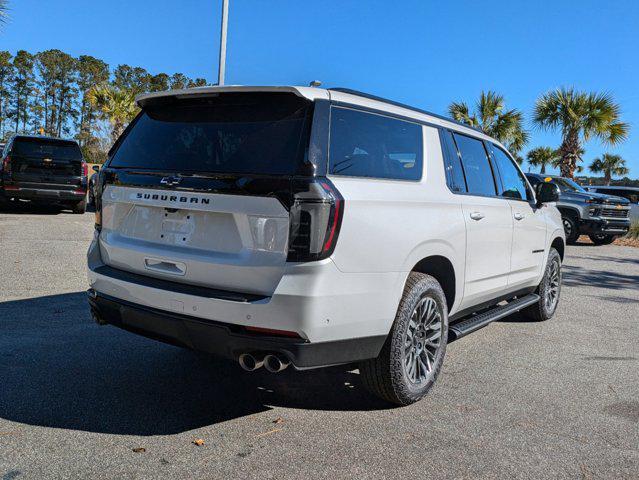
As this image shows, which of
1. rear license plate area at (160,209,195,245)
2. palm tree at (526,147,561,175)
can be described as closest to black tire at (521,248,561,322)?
rear license plate area at (160,209,195,245)

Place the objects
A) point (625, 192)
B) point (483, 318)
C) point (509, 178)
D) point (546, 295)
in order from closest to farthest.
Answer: point (483, 318), point (509, 178), point (546, 295), point (625, 192)

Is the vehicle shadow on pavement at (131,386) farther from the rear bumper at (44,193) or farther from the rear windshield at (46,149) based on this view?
the rear windshield at (46,149)

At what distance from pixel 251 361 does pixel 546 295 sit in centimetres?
435

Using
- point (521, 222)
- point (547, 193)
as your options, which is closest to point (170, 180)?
point (521, 222)

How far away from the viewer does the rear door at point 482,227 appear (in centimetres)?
435

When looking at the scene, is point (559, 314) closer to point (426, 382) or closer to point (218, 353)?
point (426, 382)

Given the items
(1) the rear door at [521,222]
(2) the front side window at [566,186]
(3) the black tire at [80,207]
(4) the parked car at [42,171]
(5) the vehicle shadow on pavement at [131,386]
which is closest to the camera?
(5) the vehicle shadow on pavement at [131,386]

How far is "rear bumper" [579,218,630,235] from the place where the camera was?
15.6 m

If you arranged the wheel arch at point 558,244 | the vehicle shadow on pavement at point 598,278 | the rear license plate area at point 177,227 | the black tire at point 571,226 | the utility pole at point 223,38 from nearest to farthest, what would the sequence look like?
1. the rear license plate area at point 177,227
2. the wheel arch at point 558,244
3. the vehicle shadow on pavement at point 598,278
4. the utility pole at point 223,38
5. the black tire at point 571,226

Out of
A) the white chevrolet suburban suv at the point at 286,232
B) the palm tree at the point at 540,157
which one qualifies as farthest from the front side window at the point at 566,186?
the palm tree at the point at 540,157

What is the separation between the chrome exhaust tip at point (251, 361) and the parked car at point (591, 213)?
1384 cm

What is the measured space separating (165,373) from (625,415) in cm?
311

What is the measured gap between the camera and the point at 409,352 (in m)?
3.66

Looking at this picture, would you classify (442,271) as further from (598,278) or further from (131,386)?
(598,278)
